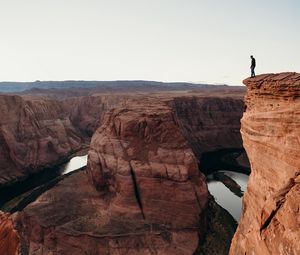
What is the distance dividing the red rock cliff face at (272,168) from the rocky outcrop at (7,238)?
9646 mm

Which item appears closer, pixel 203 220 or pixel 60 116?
pixel 203 220

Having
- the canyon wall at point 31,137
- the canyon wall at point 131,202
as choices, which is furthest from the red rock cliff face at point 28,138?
the canyon wall at point 131,202

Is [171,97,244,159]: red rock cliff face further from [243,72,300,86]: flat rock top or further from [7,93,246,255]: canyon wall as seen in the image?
[243,72,300,86]: flat rock top

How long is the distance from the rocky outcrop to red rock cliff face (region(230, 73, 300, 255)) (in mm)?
9646

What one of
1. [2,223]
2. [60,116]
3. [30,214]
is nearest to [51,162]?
[60,116]

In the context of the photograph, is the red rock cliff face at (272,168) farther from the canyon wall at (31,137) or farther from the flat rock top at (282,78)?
the canyon wall at (31,137)

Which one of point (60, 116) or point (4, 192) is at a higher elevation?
point (60, 116)

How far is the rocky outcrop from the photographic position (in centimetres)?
1312

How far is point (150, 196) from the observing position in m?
37.9

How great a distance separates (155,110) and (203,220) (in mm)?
14373

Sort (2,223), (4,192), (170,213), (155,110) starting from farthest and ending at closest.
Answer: (4,192) → (155,110) → (170,213) → (2,223)

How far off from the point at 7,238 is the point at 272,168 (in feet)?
36.2

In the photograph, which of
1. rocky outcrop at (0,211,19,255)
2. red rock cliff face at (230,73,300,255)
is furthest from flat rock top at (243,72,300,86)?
rocky outcrop at (0,211,19,255)

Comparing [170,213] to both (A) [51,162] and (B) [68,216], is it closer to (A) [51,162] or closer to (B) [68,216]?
(B) [68,216]
